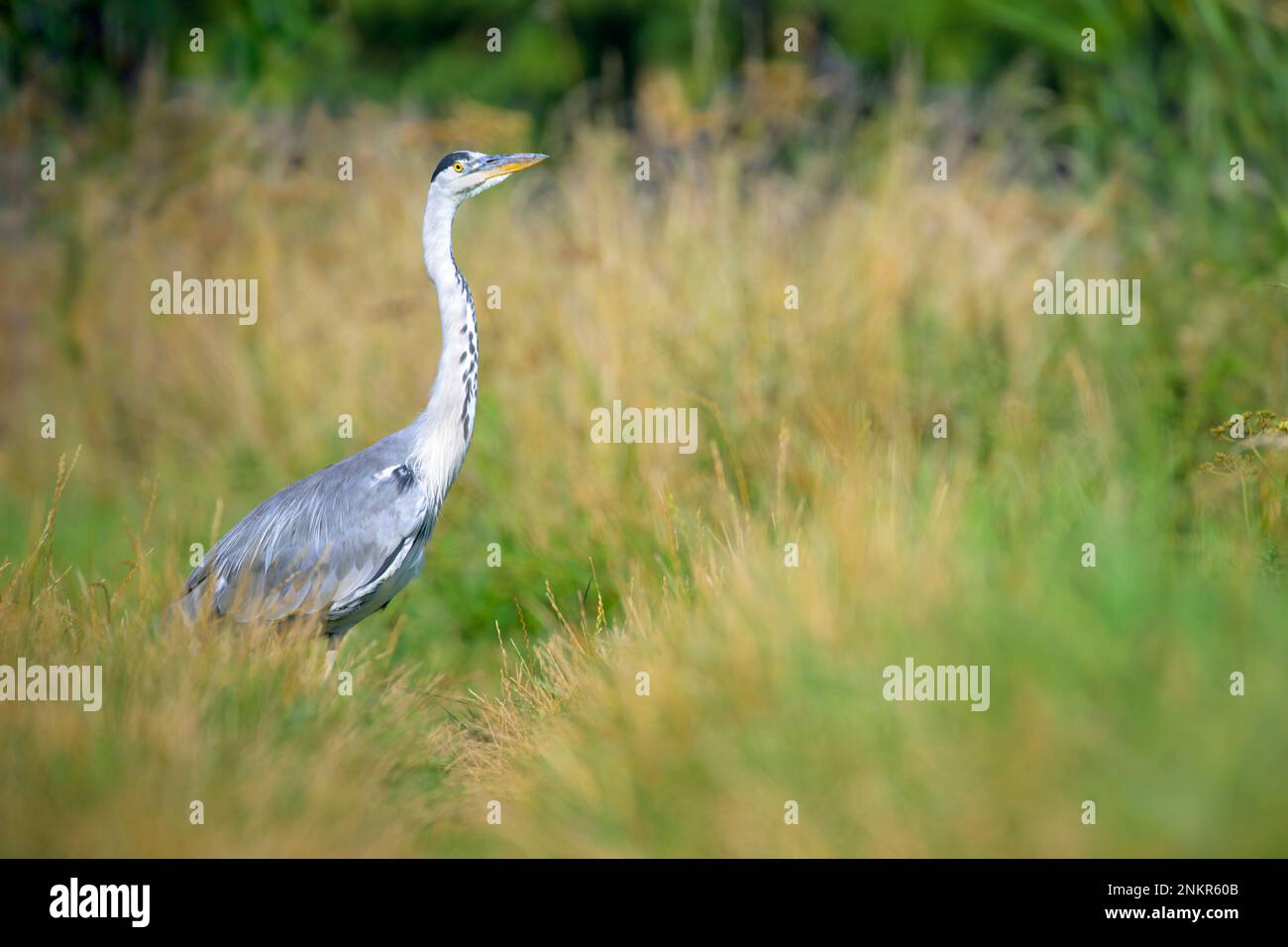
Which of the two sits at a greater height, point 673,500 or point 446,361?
point 446,361

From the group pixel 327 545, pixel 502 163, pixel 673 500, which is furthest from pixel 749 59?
pixel 327 545

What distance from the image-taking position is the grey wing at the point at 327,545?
560 centimetres

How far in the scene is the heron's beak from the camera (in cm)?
587

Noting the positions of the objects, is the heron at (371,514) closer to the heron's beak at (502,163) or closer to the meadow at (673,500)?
the heron's beak at (502,163)

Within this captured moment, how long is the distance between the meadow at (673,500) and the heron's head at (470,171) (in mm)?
1433

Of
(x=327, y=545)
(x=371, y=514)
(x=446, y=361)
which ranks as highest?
(x=446, y=361)

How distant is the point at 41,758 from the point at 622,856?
1.64 m

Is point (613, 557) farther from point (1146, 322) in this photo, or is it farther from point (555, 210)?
point (555, 210)

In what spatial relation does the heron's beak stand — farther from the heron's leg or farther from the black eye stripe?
the heron's leg

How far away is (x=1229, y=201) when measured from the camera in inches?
268

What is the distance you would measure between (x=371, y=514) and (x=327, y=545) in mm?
206

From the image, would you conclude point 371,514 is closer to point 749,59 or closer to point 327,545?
point 327,545

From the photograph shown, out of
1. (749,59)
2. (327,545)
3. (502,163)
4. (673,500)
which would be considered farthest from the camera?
(749,59)

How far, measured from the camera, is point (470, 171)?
5.86 metres
